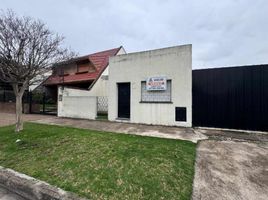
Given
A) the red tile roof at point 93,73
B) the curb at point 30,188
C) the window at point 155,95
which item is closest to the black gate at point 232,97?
the window at point 155,95

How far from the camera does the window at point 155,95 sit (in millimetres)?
9297

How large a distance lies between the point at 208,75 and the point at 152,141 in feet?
14.7

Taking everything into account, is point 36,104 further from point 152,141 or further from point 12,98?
point 152,141

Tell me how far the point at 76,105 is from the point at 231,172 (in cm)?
982

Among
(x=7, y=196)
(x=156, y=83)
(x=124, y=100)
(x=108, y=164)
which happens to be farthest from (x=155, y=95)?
(x=7, y=196)

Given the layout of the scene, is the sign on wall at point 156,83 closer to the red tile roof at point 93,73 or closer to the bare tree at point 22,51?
the bare tree at point 22,51

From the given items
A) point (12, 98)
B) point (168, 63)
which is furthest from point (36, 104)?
point (168, 63)

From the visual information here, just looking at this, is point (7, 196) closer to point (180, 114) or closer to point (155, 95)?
point (180, 114)

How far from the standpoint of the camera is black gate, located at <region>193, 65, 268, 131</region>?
7.80 meters

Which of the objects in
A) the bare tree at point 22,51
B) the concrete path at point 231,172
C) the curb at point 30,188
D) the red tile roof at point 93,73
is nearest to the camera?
the curb at point 30,188

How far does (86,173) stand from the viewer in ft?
12.7

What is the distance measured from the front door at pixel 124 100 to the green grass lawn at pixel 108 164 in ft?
13.3

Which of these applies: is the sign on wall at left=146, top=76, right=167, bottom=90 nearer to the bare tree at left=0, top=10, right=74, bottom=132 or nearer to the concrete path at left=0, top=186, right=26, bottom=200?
the bare tree at left=0, top=10, right=74, bottom=132

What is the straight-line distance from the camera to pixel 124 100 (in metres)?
10.5
